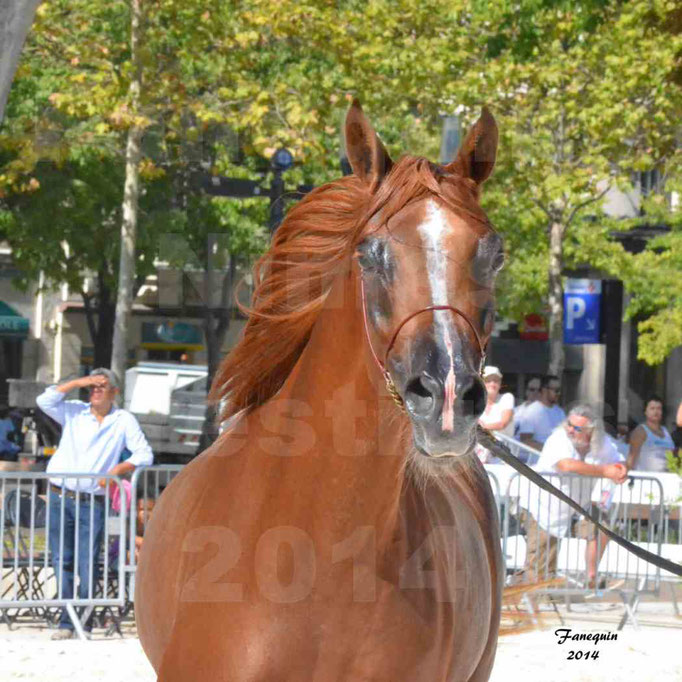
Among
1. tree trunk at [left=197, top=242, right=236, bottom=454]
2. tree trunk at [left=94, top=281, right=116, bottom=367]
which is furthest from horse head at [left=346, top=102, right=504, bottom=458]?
tree trunk at [left=94, top=281, right=116, bottom=367]

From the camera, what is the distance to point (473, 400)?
2.83 metres

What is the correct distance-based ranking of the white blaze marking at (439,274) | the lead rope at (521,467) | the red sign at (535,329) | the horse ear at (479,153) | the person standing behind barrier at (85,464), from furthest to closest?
the red sign at (535,329) → the person standing behind barrier at (85,464) → the lead rope at (521,467) → the horse ear at (479,153) → the white blaze marking at (439,274)

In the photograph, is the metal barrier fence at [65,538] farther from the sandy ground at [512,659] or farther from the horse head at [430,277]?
the horse head at [430,277]

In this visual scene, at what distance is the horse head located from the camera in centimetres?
284

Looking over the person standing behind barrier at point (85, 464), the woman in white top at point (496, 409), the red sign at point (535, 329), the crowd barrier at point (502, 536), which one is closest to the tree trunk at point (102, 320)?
the red sign at point (535, 329)

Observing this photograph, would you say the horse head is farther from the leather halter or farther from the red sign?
the red sign

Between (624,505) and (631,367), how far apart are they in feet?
81.0

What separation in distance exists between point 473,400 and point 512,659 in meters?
5.68

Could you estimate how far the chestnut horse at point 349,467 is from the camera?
122 inches

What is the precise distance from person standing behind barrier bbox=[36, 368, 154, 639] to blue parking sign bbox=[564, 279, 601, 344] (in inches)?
545

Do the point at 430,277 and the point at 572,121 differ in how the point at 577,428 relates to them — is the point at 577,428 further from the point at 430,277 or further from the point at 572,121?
the point at 572,121

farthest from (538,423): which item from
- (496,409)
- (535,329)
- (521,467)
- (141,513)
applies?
→ (535,329)

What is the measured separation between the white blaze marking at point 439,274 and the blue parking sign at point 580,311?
1929 centimetres

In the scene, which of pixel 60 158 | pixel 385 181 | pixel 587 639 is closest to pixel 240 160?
pixel 60 158
